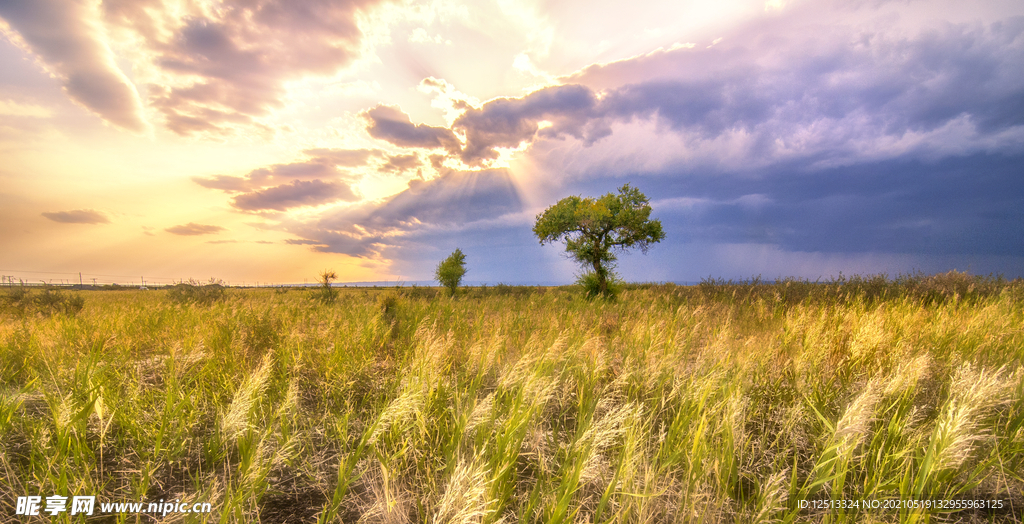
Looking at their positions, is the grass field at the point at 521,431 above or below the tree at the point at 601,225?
below

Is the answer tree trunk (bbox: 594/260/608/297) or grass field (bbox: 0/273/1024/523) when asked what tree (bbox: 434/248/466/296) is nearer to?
tree trunk (bbox: 594/260/608/297)

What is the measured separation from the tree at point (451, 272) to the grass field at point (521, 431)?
28093mm

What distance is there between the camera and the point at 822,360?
170 inches

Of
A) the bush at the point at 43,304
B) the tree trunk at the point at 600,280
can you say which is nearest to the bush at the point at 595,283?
the tree trunk at the point at 600,280

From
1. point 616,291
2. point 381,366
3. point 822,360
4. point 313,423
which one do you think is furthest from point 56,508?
A: point 616,291

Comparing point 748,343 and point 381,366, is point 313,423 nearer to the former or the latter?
point 381,366

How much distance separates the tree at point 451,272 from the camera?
33.4 metres

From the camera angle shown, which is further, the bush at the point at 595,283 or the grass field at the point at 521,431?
the bush at the point at 595,283

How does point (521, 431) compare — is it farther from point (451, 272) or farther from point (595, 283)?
point (451, 272)

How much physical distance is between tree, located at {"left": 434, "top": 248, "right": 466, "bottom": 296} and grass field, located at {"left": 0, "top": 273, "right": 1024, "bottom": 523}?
28.1 metres

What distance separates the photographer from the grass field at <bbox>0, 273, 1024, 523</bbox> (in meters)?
2.06

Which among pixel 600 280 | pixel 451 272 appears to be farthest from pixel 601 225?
pixel 451 272

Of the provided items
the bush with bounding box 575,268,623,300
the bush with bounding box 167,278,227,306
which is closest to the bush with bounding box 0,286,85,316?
the bush with bounding box 167,278,227,306

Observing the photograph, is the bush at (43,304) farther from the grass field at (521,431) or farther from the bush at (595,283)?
the bush at (595,283)
